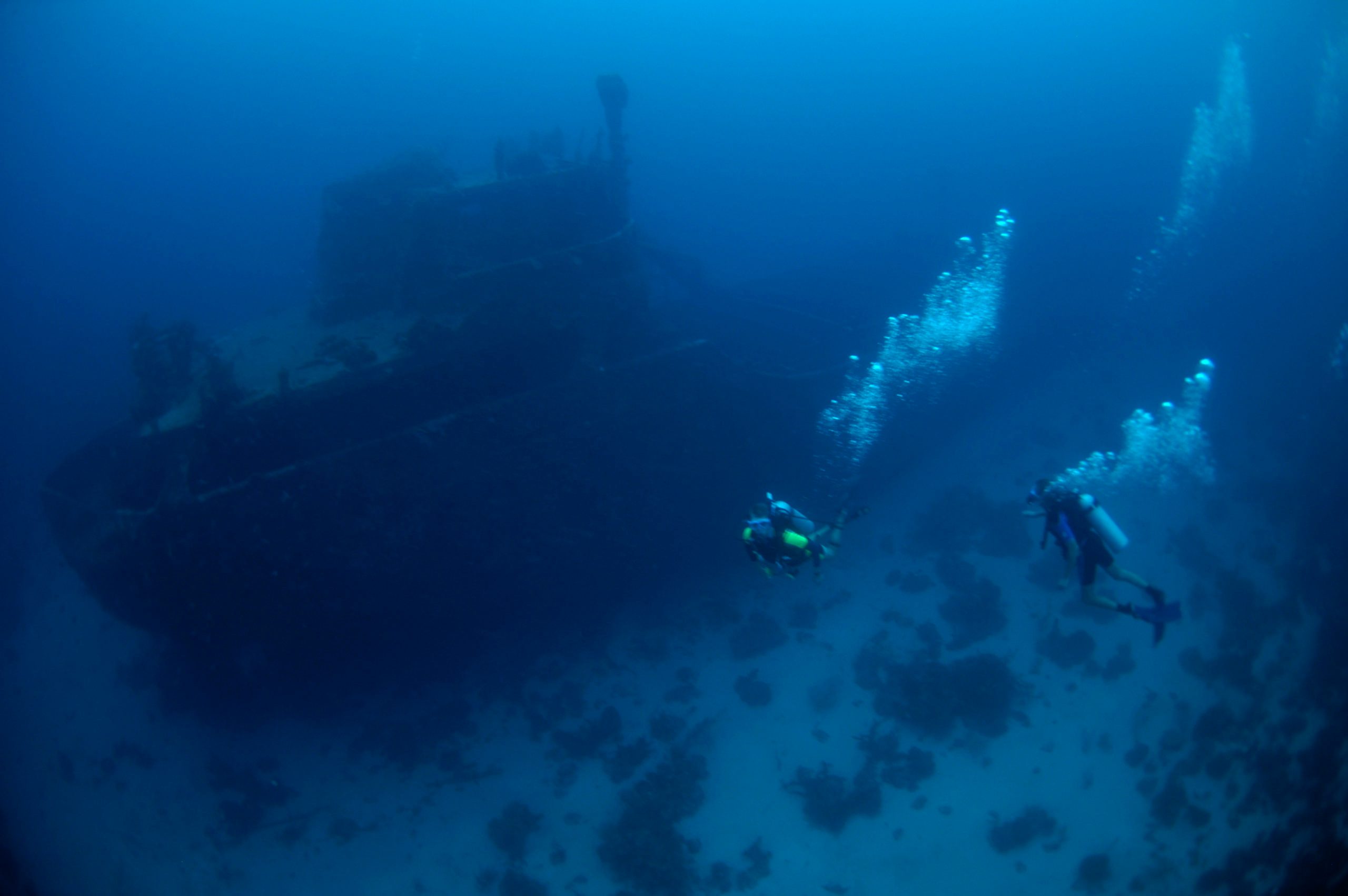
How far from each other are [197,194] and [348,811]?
83448 mm

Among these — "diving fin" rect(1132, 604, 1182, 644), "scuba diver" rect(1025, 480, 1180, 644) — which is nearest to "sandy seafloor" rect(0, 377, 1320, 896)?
"diving fin" rect(1132, 604, 1182, 644)

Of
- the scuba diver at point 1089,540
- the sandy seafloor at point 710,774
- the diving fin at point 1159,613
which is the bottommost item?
the sandy seafloor at point 710,774

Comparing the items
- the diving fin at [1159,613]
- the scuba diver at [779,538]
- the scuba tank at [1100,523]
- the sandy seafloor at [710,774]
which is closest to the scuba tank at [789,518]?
the scuba diver at [779,538]

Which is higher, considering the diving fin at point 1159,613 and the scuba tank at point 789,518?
the scuba tank at point 789,518

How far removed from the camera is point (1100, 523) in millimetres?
7137

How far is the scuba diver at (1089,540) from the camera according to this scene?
7.15m

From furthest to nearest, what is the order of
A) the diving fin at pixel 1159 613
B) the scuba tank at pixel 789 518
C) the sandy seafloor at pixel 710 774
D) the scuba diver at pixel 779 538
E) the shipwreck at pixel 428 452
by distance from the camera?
the sandy seafloor at pixel 710 774, the shipwreck at pixel 428 452, the diving fin at pixel 1159 613, the scuba tank at pixel 789 518, the scuba diver at pixel 779 538

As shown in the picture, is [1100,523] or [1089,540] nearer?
[1100,523]

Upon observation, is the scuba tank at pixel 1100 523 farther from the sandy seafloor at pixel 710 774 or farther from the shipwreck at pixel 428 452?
the shipwreck at pixel 428 452

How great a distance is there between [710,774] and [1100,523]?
20.7 feet

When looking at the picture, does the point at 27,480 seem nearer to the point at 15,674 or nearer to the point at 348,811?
the point at 15,674

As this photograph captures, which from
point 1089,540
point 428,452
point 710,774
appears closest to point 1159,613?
point 1089,540

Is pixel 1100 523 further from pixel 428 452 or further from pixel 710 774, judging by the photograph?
pixel 428 452

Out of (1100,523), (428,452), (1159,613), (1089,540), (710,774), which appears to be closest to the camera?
(1100,523)
